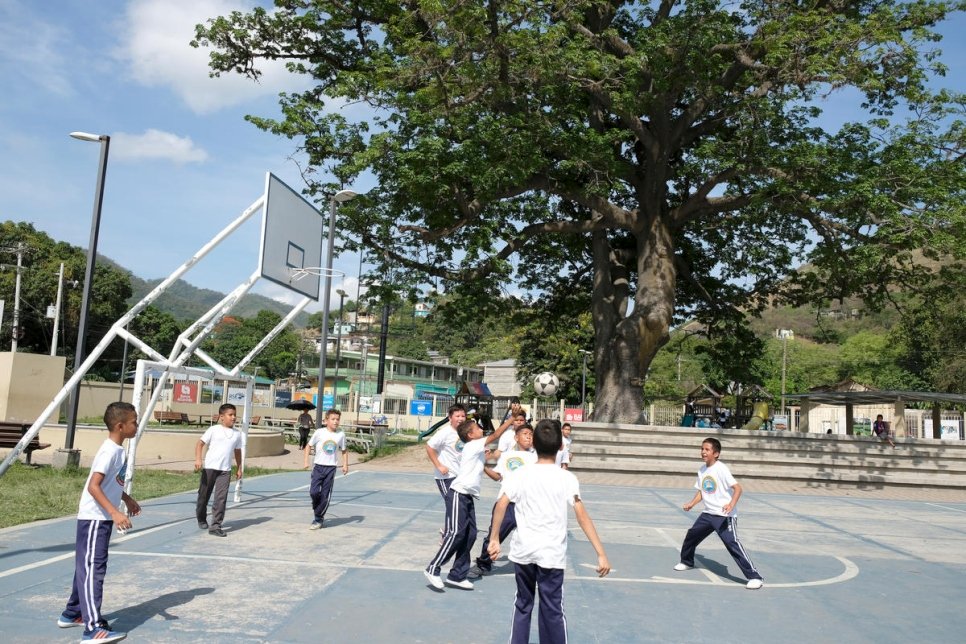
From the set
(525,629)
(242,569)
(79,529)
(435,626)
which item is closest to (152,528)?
(242,569)

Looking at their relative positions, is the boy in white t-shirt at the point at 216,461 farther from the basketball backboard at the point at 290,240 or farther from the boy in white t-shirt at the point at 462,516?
the boy in white t-shirt at the point at 462,516

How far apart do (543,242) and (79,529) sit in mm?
21427

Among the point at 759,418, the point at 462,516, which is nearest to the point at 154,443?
the point at 462,516

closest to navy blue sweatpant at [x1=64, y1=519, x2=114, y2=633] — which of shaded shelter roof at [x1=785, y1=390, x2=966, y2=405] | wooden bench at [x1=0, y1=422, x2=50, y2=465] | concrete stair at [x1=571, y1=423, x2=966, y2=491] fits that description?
wooden bench at [x1=0, y1=422, x2=50, y2=465]

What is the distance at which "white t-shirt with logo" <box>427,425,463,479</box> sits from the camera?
8.82 m

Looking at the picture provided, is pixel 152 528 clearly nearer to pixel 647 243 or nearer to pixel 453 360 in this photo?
pixel 647 243

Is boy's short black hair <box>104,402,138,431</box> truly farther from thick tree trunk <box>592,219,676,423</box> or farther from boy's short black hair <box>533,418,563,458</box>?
thick tree trunk <box>592,219,676,423</box>

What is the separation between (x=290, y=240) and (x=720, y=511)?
878 centimetres

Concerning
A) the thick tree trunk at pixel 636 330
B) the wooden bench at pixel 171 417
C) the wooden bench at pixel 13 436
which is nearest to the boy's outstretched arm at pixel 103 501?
the wooden bench at pixel 13 436

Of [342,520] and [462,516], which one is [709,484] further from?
[342,520]

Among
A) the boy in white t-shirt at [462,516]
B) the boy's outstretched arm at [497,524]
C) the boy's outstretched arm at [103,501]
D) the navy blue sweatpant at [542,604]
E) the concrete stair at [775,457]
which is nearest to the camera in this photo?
the navy blue sweatpant at [542,604]

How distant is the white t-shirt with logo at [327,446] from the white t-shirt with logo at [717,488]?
16.4 feet

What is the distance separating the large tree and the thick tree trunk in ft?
0.20

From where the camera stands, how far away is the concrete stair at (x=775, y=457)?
2191 centimetres
